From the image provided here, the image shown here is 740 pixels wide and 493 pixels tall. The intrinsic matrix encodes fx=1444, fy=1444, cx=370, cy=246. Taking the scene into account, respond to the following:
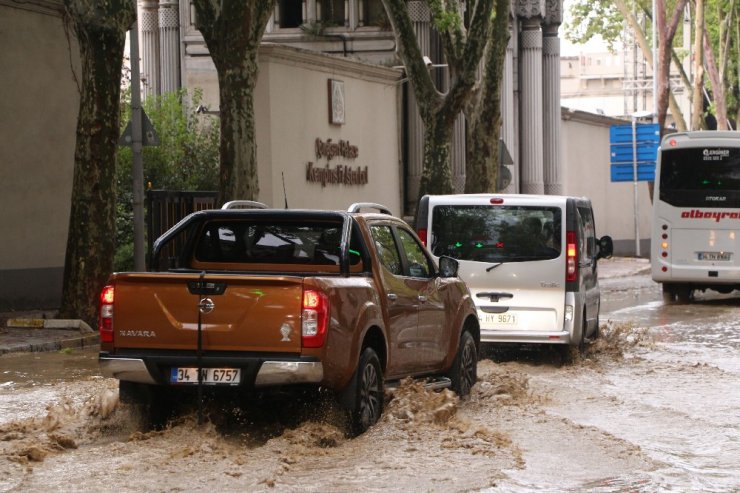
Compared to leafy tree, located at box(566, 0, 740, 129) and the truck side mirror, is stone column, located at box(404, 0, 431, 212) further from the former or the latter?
the truck side mirror

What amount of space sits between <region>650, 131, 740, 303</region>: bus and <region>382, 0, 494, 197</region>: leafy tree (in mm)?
3730

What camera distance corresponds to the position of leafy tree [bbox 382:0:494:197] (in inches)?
1015

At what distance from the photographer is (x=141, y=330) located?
30.6 feet

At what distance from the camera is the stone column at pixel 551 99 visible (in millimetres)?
42188

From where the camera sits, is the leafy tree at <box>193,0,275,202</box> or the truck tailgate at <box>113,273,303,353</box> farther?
the leafy tree at <box>193,0,275,202</box>

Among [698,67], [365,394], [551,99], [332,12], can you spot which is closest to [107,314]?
[365,394]

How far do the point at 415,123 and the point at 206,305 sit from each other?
25.7 meters

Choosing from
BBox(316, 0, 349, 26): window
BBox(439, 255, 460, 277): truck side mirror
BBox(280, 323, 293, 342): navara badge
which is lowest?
BBox(280, 323, 293, 342): navara badge

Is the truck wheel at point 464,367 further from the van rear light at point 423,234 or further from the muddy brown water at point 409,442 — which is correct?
the van rear light at point 423,234

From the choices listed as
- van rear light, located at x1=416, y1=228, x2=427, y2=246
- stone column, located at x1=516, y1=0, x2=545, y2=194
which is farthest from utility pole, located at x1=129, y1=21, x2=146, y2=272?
stone column, located at x1=516, y1=0, x2=545, y2=194

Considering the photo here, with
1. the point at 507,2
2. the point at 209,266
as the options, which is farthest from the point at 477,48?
the point at 209,266

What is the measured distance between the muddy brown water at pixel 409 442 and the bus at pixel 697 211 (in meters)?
11.4

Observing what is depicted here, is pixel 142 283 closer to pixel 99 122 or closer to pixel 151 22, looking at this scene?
pixel 99 122

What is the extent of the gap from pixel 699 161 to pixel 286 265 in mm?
16208
